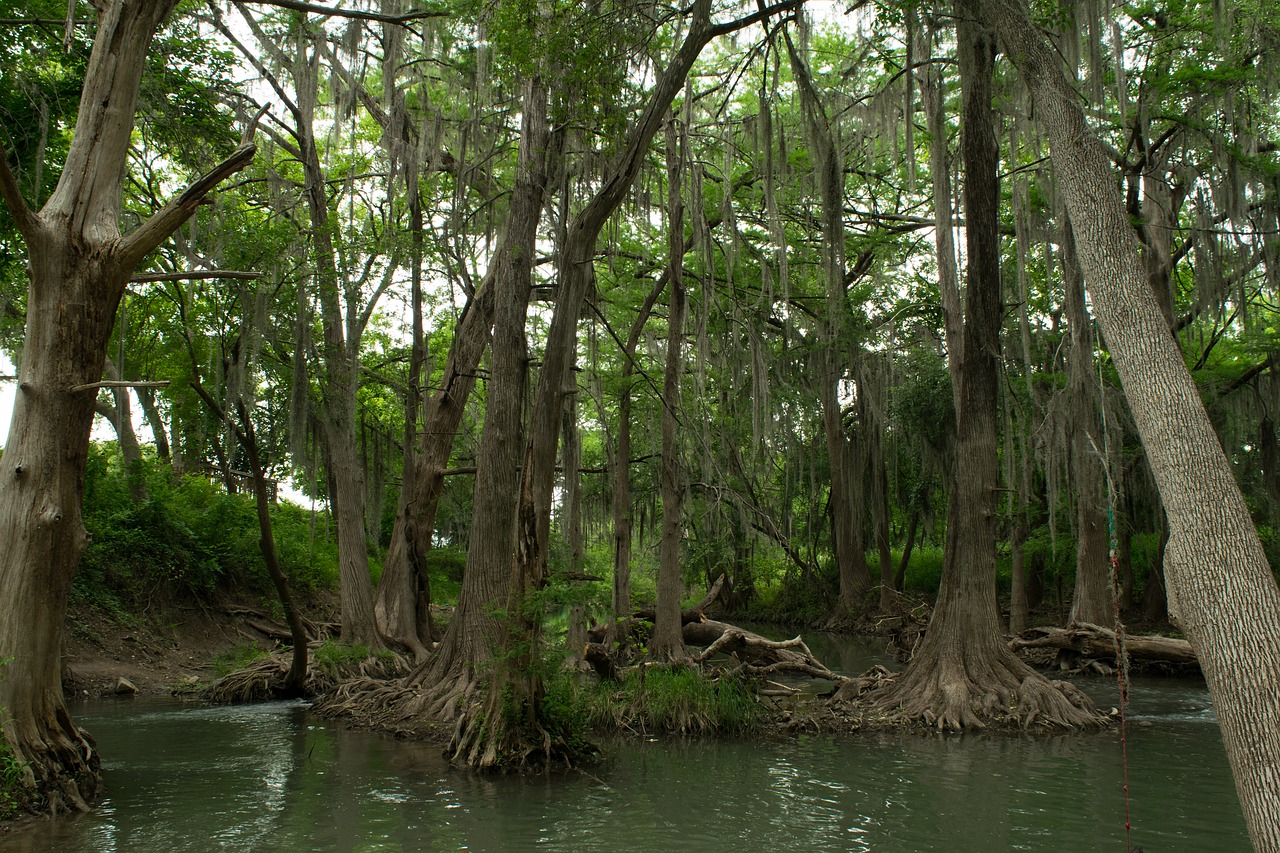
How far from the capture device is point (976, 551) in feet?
34.0

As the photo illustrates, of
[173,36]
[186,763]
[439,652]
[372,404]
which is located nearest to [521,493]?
[439,652]

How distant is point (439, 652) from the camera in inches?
396

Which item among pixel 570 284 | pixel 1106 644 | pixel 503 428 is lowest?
pixel 1106 644

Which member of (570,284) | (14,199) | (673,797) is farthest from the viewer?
(570,284)

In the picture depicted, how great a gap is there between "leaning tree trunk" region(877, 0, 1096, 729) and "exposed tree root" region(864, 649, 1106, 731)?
0.4 inches

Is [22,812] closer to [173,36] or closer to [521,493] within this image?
[521,493]

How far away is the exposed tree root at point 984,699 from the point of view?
955 cm

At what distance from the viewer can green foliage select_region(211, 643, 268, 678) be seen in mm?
12504

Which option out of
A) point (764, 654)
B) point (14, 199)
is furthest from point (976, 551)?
point (14, 199)

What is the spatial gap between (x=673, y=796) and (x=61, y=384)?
5327 millimetres

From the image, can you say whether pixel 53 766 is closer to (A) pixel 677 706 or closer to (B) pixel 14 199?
(B) pixel 14 199

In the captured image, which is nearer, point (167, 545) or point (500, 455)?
point (500, 455)

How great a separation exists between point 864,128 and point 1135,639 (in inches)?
335

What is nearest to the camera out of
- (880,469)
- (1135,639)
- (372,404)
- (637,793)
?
(637,793)
